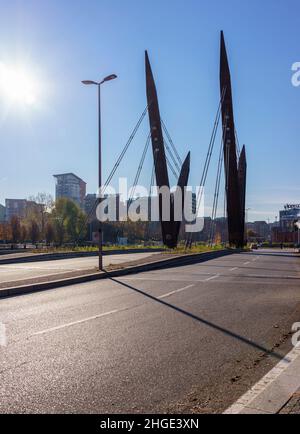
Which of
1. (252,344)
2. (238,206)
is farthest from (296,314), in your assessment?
(238,206)

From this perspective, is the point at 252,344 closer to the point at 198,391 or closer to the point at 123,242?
the point at 198,391

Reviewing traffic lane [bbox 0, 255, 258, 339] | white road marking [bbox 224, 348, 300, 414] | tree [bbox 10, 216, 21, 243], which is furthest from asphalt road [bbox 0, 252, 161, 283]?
tree [bbox 10, 216, 21, 243]

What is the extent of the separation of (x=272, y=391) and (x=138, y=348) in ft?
7.86

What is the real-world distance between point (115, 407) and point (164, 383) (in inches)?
35.0

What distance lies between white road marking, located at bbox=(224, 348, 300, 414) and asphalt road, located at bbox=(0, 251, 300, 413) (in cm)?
17

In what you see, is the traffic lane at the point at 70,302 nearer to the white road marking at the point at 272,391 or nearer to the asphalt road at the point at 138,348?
the asphalt road at the point at 138,348

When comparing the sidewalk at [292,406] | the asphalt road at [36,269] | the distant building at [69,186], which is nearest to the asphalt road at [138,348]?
the sidewalk at [292,406]

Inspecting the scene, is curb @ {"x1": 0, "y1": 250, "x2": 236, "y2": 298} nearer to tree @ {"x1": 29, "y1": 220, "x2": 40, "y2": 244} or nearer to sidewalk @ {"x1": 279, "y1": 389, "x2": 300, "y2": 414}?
sidewalk @ {"x1": 279, "y1": 389, "x2": 300, "y2": 414}

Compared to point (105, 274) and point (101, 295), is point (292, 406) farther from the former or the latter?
point (105, 274)

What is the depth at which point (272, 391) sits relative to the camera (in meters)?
4.60

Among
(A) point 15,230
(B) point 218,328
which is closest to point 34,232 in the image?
(A) point 15,230

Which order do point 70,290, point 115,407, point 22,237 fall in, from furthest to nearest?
1. point 22,237
2. point 70,290
3. point 115,407

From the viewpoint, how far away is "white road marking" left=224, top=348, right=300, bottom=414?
4156 mm

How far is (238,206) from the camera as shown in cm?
4681
